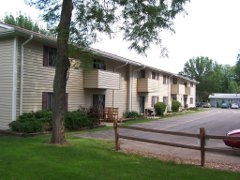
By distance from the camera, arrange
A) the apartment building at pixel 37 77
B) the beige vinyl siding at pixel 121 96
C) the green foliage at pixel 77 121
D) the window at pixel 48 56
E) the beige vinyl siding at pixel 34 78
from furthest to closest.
Result: the beige vinyl siding at pixel 121 96 → the window at pixel 48 56 → the green foliage at pixel 77 121 → the beige vinyl siding at pixel 34 78 → the apartment building at pixel 37 77

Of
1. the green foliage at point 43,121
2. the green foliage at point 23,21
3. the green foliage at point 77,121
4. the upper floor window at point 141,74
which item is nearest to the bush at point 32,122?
the green foliage at point 43,121

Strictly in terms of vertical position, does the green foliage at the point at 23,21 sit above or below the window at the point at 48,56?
above

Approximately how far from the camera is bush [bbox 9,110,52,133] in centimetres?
1633

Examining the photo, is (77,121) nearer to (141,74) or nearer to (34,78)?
(34,78)

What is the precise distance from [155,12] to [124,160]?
20.2ft

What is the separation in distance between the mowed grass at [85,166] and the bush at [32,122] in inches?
156

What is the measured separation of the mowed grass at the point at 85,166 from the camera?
817 centimetres

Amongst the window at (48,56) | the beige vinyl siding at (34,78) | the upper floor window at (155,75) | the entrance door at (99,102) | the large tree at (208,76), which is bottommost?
the entrance door at (99,102)

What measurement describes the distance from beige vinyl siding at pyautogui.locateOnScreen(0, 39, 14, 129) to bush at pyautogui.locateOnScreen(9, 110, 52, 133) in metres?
0.96

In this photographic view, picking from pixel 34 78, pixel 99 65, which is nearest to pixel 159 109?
pixel 99 65

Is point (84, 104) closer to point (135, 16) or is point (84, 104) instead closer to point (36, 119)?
point (36, 119)

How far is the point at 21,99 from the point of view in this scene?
57.9 feet

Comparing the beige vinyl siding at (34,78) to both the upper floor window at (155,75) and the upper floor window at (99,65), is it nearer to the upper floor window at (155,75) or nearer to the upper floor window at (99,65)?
the upper floor window at (99,65)

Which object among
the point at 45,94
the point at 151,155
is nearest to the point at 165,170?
the point at 151,155
